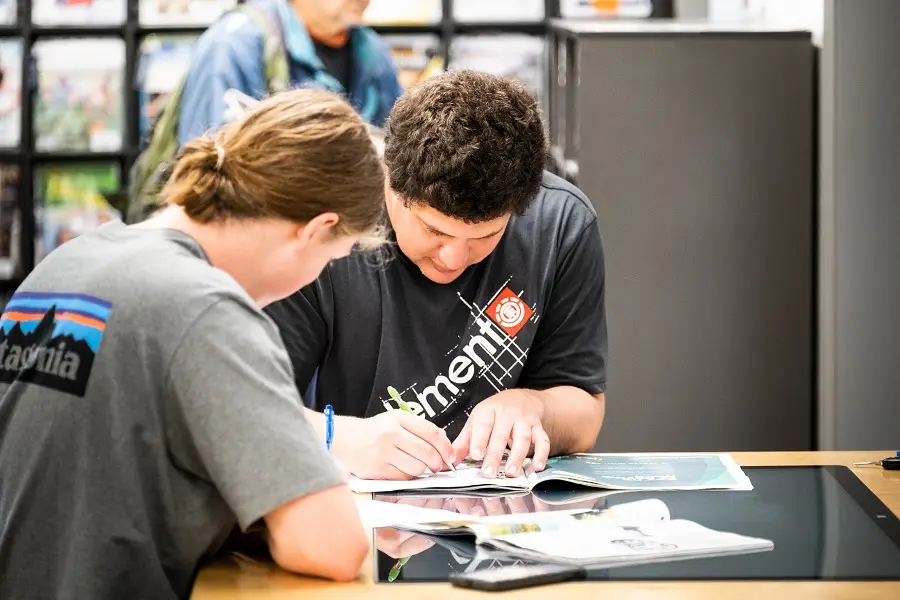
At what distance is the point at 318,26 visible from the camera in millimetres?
3176

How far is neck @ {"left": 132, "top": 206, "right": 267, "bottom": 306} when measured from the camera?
139 cm

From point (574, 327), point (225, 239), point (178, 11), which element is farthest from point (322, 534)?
point (178, 11)

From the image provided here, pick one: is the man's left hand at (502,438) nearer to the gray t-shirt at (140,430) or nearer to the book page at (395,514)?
the book page at (395,514)

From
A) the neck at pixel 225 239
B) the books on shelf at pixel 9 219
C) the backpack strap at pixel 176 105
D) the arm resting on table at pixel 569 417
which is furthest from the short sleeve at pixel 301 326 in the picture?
the books on shelf at pixel 9 219

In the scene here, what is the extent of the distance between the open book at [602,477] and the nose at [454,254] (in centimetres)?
32

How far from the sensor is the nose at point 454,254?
184 centimetres

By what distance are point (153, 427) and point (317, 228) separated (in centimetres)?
32

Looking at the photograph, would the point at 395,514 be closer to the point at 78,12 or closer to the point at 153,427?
the point at 153,427

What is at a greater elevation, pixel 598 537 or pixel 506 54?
pixel 506 54

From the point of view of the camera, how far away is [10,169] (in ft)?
16.3

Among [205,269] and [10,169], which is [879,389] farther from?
[10,169]

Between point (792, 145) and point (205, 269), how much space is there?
6.83ft

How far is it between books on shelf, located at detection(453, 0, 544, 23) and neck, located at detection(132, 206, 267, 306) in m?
3.53

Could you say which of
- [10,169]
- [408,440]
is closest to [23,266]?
[10,169]
